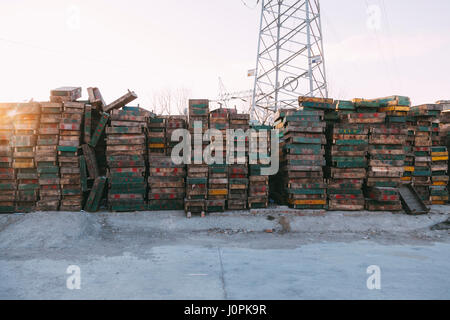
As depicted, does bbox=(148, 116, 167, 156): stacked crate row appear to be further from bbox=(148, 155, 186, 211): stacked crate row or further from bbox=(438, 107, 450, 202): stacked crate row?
bbox=(438, 107, 450, 202): stacked crate row

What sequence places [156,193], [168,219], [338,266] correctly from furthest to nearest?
[156,193] < [168,219] < [338,266]

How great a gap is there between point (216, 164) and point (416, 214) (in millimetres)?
7289

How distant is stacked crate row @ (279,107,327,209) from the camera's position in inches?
388

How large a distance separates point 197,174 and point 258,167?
7.07 ft

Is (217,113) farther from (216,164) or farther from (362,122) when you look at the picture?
(362,122)

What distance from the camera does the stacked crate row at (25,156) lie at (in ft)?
30.6

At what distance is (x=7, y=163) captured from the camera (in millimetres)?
9328

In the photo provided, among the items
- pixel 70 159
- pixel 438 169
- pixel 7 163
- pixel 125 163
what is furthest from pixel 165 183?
pixel 438 169

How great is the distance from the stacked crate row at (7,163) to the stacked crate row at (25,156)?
0.15 m

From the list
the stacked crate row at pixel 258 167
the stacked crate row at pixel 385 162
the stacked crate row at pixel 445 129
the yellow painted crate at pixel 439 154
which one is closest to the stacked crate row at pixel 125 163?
the stacked crate row at pixel 258 167

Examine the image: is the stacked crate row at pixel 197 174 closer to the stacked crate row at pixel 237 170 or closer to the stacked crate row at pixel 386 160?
the stacked crate row at pixel 237 170

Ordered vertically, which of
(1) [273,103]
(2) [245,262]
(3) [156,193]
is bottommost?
(2) [245,262]
